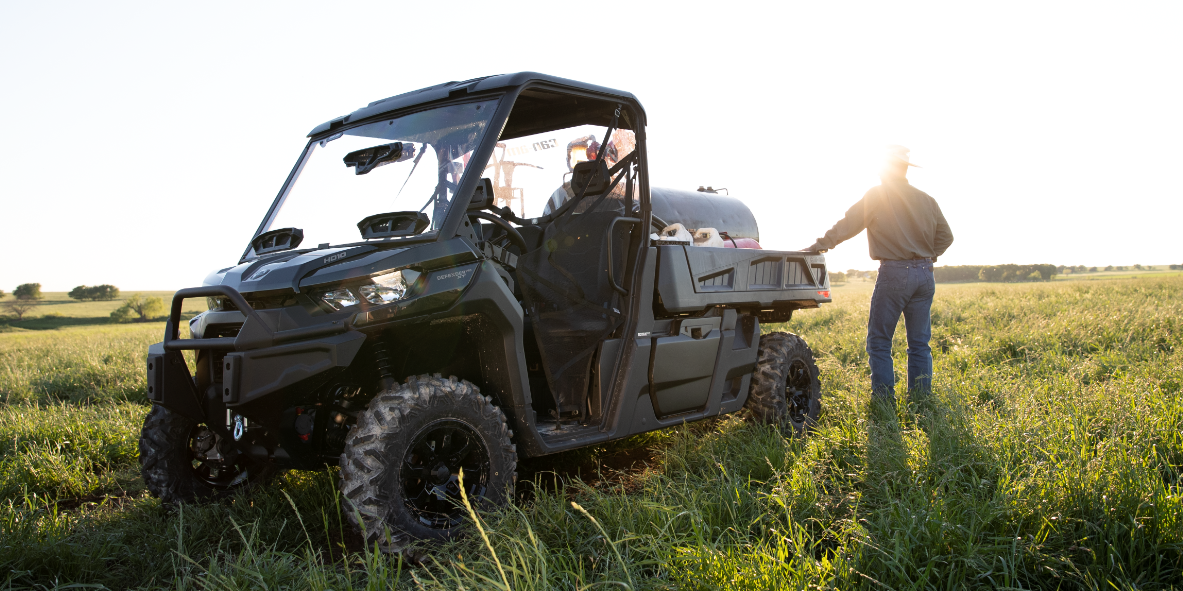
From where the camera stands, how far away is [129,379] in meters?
7.74

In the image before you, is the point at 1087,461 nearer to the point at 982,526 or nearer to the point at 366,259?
the point at 982,526

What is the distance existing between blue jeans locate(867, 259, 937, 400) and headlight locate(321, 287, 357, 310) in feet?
13.2

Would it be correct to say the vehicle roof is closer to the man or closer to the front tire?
the front tire

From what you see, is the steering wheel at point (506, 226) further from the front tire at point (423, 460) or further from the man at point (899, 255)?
the man at point (899, 255)

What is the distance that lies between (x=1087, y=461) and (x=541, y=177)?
3.17 m

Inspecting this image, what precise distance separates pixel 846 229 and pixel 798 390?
4.49ft

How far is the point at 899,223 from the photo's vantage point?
5.61 m

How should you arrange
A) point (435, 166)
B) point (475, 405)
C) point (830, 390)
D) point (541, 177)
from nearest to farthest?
point (475, 405) → point (435, 166) → point (541, 177) → point (830, 390)

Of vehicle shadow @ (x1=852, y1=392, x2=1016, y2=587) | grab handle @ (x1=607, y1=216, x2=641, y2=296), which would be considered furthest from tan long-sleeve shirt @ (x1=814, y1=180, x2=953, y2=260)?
grab handle @ (x1=607, y1=216, x2=641, y2=296)

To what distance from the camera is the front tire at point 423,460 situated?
2.91 metres

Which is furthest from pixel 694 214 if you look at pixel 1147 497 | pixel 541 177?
pixel 1147 497

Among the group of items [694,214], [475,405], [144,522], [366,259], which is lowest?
[144,522]

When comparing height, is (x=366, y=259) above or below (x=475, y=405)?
above

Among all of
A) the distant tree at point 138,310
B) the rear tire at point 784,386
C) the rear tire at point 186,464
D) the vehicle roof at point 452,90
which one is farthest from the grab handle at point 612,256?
the distant tree at point 138,310
